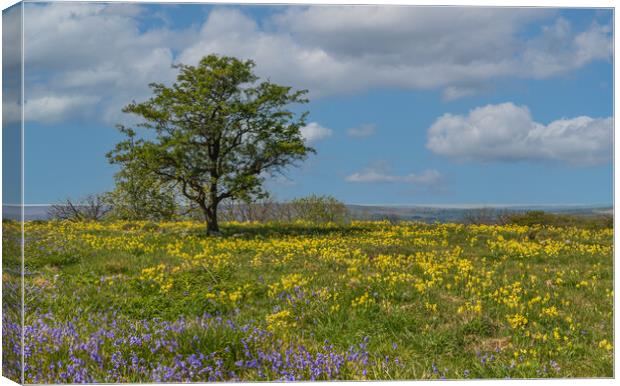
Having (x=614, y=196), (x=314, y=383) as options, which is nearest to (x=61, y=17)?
(x=314, y=383)

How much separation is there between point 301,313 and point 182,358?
2128mm

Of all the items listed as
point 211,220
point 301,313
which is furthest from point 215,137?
point 301,313

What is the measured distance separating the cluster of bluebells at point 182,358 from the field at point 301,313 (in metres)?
0.02

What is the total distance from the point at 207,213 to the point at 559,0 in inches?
532

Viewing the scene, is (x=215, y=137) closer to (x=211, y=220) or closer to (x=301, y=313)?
(x=211, y=220)

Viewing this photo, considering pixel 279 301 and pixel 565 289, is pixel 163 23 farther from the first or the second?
pixel 565 289

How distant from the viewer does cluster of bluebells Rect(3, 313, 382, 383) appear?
8078 mm

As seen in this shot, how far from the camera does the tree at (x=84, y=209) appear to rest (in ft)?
62.5

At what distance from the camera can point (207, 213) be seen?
800 inches

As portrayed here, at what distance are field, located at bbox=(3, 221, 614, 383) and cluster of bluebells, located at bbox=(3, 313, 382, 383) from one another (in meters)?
0.02

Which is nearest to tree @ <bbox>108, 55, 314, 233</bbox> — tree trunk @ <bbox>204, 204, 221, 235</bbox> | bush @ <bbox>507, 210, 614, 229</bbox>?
tree trunk @ <bbox>204, 204, 221, 235</bbox>

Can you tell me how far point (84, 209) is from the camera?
22.5 metres

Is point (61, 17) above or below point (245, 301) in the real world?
above

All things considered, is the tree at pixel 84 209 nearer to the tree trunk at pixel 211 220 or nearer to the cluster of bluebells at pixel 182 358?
the tree trunk at pixel 211 220
